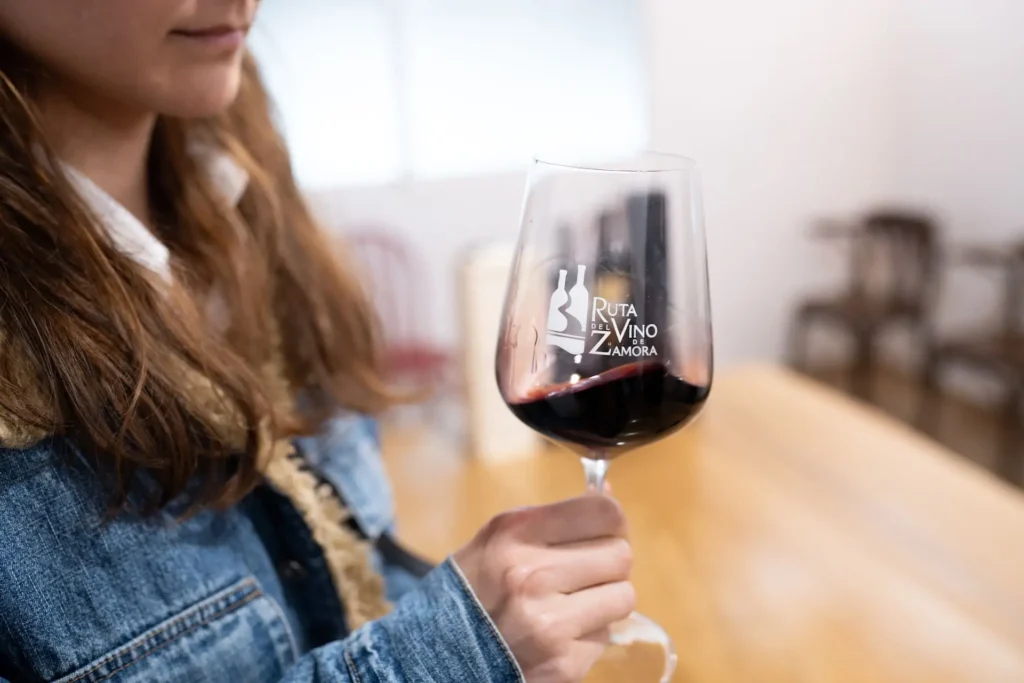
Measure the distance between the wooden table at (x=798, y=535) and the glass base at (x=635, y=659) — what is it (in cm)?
20

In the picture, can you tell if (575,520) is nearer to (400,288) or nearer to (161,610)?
(161,610)

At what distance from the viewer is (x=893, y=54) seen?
3562mm

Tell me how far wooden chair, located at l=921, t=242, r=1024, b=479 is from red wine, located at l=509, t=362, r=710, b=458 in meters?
2.54

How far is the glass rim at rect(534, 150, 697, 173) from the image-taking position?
0.47 metres

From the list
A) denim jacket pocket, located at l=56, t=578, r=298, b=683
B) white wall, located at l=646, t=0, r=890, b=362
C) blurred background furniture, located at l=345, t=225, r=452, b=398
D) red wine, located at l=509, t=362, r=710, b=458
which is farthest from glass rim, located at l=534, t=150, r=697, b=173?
white wall, located at l=646, t=0, r=890, b=362

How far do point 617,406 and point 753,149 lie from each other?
3249mm

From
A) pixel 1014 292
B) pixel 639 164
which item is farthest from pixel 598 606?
pixel 1014 292

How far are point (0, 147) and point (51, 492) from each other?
9.3 inches

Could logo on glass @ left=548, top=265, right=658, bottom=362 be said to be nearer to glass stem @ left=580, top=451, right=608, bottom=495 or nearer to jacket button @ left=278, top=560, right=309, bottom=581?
glass stem @ left=580, top=451, right=608, bottom=495

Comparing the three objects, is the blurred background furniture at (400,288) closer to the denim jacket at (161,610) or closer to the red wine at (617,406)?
the denim jacket at (161,610)

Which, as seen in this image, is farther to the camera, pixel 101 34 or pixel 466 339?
pixel 466 339

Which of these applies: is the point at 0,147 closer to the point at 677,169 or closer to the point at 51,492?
the point at 51,492

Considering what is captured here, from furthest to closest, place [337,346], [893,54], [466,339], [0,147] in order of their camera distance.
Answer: [893,54]
[466,339]
[337,346]
[0,147]

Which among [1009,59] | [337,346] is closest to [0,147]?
[337,346]
